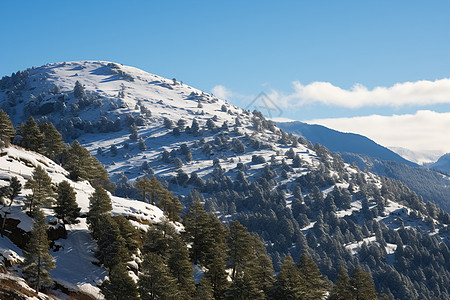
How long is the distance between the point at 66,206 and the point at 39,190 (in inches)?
208

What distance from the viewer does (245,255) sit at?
79.4 metres

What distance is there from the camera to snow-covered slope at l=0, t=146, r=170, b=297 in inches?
2468

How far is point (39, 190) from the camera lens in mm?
70188

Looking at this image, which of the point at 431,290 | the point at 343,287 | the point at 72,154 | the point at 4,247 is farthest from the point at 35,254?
the point at 431,290

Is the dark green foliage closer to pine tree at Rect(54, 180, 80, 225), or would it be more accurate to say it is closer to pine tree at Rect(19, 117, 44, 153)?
pine tree at Rect(54, 180, 80, 225)

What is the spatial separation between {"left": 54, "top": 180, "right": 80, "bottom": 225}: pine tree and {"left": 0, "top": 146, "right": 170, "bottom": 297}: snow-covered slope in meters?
1.44

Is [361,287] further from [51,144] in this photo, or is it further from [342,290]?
[51,144]

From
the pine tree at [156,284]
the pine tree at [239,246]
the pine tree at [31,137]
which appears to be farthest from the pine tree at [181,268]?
the pine tree at [31,137]

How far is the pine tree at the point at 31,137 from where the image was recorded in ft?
330

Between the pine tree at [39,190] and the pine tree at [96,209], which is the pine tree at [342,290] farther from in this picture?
the pine tree at [39,190]

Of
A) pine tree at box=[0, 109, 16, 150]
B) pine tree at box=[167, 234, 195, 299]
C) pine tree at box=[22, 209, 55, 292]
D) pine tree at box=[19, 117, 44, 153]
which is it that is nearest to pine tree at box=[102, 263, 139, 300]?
pine tree at box=[22, 209, 55, 292]

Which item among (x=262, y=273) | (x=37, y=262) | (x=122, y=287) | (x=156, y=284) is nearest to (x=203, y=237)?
(x=262, y=273)

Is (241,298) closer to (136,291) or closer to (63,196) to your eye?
(136,291)

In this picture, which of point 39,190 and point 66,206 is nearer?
point 39,190
